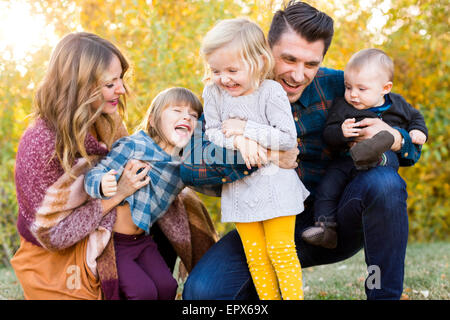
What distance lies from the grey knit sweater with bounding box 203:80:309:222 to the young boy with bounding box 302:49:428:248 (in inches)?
6.6

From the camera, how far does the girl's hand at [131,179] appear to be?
7.79ft

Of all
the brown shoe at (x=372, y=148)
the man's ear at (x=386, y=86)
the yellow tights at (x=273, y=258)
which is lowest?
the yellow tights at (x=273, y=258)

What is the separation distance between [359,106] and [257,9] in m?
1.89

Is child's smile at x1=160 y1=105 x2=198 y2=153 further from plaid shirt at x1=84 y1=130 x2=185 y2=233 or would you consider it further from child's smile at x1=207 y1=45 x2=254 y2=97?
child's smile at x1=207 y1=45 x2=254 y2=97

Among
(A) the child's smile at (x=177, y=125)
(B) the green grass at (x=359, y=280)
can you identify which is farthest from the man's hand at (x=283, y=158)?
(B) the green grass at (x=359, y=280)

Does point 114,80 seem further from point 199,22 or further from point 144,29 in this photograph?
point 199,22

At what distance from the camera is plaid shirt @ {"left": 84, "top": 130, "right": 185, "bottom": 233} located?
239 centimetres

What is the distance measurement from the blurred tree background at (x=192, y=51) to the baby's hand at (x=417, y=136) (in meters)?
1.26

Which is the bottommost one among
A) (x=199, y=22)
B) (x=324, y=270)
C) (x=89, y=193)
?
(x=324, y=270)

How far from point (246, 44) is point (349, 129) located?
0.61 meters

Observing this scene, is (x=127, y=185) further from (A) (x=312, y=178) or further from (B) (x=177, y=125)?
(A) (x=312, y=178)

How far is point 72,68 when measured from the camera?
233cm

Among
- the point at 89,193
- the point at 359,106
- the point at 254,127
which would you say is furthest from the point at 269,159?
the point at 89,193

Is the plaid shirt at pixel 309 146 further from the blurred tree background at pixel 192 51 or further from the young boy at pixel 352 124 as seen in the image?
the blurred tree background at pixel 192 51
